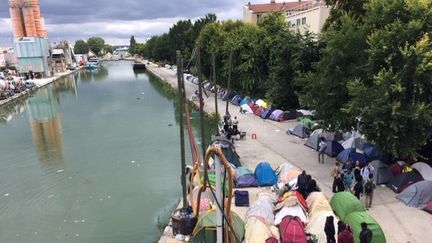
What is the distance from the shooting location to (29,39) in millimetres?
81812

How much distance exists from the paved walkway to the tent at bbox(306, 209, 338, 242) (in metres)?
2.20

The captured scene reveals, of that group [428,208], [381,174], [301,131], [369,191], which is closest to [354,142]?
[381,174]

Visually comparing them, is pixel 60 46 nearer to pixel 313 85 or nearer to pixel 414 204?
pixel 313 85

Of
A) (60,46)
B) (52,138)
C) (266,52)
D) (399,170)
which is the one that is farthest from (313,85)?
(60,46)

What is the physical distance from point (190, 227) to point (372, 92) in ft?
30.6

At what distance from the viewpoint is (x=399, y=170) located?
1638 centimetres

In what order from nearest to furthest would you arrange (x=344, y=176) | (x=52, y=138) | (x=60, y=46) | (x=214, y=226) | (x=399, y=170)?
1. (x=214, y=226)
2. (x=344, y=176)
3. (x=399, y=170)
4. (x=52, y=138)
5. (x=60, y=46)

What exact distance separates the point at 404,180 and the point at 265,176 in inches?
223

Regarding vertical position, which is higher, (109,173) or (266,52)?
(266,52)

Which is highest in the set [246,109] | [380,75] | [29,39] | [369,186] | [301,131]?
[29,39]

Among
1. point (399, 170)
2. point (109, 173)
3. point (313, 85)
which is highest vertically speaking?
point (313, 85)

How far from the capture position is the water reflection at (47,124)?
2630 centimetres

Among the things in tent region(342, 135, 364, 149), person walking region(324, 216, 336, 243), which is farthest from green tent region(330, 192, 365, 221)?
tent region(342, 135, 364, 149)

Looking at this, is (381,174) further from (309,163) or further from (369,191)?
(309,163)
